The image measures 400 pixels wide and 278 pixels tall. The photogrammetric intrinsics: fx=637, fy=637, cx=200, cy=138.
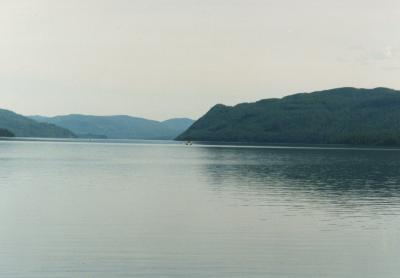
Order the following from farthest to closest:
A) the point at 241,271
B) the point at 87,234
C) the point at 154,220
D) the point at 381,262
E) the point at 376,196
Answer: the point at 376,196
the point at 154,220
the point at 87,234
the point at 381,262
the point at 241,271

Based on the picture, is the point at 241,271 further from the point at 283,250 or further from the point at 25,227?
the point at 25,227

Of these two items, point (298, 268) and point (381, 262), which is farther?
point (381, 262)

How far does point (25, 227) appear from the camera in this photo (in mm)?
44812

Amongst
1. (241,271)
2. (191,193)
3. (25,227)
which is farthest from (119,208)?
(241,271)

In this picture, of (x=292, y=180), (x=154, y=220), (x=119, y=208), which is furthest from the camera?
(x=292, y=180)

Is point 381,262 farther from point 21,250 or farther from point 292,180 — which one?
point 292,180

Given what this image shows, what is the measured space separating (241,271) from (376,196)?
42.8 m

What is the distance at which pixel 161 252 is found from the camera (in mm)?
36406

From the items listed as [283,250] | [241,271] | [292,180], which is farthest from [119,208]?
[292,180]

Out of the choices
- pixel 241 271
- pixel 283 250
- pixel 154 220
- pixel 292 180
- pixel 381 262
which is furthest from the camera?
pixel 292 180

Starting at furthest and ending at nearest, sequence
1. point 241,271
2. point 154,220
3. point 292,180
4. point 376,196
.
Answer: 1. point 292,180
2. point 376,196
3. point 154,220
4. point 241,271

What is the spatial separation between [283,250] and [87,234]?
43.0 ft

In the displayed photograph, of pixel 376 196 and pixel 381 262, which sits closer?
pixel 381 262

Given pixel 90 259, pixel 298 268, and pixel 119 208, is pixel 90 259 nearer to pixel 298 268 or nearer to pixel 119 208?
pixel 298 268
